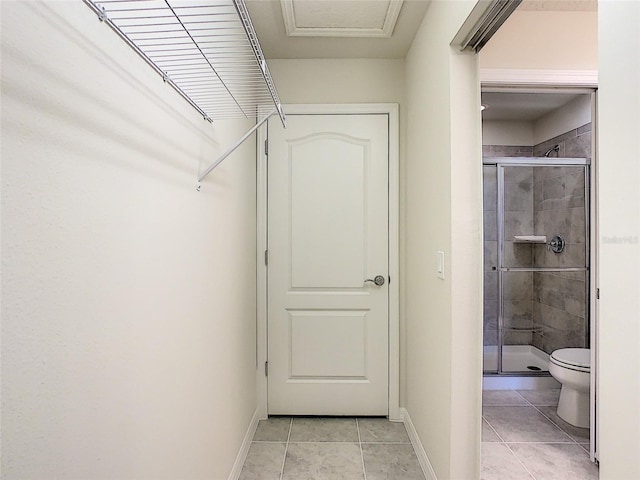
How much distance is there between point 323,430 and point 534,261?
2612 millimetres

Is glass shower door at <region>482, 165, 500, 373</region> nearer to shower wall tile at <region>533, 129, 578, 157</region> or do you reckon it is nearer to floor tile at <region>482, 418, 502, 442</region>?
shower wall tile at <region>533, 129, 578, 157</region>

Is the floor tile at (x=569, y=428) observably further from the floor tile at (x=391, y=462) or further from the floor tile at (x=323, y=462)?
the floor tile at (x=323, y=462)

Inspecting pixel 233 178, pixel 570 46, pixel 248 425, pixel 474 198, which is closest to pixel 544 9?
pixel 570 46

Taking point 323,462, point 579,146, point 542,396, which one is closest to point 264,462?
point 323,462

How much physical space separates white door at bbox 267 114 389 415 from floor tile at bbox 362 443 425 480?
13.8 inches

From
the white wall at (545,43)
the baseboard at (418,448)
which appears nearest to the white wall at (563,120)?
the white wall at (545,43)

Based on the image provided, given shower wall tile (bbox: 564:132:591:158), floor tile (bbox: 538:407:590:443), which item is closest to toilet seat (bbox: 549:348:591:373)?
floor tile (bbox: 538:407:590:443)

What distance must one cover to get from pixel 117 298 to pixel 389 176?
197 cm

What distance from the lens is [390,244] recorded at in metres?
2.50

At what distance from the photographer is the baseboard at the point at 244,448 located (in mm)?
1860

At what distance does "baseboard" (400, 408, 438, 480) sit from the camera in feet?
6.11

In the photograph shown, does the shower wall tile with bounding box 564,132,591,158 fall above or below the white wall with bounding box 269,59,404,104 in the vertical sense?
below

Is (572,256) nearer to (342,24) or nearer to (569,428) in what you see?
(569,428)

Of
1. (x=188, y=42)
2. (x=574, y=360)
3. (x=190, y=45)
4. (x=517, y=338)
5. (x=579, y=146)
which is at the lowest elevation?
(x=517, y=338)
